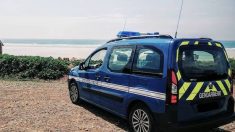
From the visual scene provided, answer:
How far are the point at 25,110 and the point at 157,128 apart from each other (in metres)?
4.18

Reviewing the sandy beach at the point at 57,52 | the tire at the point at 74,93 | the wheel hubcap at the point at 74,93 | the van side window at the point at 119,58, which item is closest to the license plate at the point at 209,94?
the van side window at the point at 119,58

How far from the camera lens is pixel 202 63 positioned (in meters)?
5.56

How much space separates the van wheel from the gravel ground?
734mm

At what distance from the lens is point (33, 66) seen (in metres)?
13.6

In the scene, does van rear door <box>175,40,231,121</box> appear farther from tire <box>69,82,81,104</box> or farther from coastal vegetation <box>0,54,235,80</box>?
coastal vegetation <box>0,54,235,80</box>

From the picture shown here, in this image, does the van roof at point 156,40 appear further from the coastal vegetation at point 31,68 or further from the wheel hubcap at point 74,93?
the coastal vegetation at point 31,68

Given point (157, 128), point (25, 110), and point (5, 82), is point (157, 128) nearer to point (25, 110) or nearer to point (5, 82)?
point (25, 110)

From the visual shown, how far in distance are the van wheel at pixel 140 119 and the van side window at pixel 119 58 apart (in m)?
0.98

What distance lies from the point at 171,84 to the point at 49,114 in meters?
3.87

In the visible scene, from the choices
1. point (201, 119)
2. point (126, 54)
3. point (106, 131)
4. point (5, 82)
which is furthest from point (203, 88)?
point (5, 82)

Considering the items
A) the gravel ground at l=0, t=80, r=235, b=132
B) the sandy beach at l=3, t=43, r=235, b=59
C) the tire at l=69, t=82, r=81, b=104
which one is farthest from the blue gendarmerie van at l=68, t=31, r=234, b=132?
the sandy beach at l=3, t=43, r=235, b=59

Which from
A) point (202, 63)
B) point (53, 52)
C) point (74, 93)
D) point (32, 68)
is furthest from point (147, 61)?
point (53, 52)

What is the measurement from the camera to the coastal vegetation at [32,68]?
1354 cm

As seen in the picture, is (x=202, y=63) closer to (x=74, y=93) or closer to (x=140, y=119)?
(x=140, y=119)
